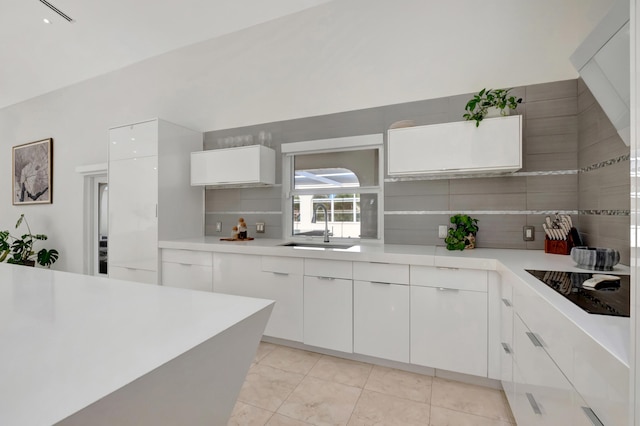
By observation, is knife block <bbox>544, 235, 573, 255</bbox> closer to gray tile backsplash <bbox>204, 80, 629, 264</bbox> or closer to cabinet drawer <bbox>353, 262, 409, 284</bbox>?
gray tile backsplash <bbox>204, 80, 629, 264</bbox>

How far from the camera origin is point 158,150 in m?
3.05

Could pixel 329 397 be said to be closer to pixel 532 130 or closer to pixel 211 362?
pixel 211 362

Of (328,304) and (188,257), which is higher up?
(188,257)

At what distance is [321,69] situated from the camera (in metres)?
3.07

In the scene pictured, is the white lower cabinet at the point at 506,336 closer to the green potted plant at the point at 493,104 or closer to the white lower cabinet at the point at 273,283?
the green potted plant at the point at 493,104

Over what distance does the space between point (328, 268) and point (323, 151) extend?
1.31m

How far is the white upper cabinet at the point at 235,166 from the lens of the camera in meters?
3.02

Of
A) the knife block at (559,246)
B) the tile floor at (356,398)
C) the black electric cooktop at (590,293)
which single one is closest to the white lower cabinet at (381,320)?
the tile floor at (356,398)

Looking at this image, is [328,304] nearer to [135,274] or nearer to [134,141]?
[135,274]

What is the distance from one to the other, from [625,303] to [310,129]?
8.74 feet

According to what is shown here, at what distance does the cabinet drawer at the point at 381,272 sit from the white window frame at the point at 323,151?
65 cm

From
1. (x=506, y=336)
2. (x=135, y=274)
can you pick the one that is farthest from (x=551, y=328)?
(x=135, y=274)

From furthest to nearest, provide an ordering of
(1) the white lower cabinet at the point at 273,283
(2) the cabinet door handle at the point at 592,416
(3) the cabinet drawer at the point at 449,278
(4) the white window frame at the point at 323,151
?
(4) the white window frame at the point at 323,151
(1) the white lower cabinet at the point at 273,283
(3) the cabinet drawer at the point at 449,278
(2) the cabinet door handle at the point at 592,416

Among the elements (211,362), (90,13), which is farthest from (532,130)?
(90,13)
